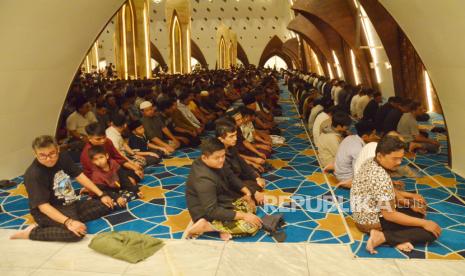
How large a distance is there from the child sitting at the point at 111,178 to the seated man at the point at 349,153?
7.73 feet

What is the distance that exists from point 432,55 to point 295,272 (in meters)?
3.78

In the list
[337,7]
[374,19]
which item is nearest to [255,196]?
[374,19]

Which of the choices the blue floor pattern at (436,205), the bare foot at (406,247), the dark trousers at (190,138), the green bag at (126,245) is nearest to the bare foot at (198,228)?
the green bag at (126,245)

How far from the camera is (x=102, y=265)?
10.8ft

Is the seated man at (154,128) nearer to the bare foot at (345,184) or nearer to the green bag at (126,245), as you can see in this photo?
the bare foot at (345,184)

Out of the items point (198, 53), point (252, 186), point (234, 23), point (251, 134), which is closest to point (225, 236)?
point (252, 186)

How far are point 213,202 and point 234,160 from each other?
1112 mm

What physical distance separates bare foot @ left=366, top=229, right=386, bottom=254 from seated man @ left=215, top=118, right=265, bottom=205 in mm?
1369

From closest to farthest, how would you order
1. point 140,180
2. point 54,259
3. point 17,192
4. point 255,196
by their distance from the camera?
point 54,259 < point 255,196 < point 17,192 < point 140,180

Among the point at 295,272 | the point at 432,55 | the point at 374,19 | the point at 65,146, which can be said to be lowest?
the point at 295,272

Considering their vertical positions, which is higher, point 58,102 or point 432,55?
point 432,55

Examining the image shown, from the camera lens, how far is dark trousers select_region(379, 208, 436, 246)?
11.5 feet

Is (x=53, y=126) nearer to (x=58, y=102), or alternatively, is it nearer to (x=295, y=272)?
(x=58, y=102)

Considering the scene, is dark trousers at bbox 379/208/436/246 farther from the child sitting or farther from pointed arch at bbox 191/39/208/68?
pointed arch at bbox 191/39/208/68
